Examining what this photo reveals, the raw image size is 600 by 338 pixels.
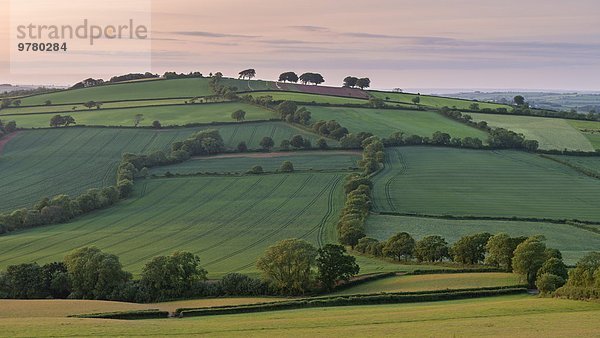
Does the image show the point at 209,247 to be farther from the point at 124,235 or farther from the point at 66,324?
the point at 66,324

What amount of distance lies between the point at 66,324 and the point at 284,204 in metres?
60.2

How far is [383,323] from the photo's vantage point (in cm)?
4269

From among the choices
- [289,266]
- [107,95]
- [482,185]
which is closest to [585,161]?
[482,185]

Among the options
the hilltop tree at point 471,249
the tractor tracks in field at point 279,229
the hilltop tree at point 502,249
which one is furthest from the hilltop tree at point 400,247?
the tractor tracks in field at point 279,229

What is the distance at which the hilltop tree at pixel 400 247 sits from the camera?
237 feet

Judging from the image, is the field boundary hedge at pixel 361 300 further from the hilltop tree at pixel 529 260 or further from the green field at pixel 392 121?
the green field at pixel 392 121

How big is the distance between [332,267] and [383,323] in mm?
19759

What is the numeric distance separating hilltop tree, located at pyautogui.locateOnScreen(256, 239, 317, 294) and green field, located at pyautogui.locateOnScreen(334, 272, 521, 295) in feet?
12.7

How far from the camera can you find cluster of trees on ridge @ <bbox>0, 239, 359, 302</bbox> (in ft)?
204

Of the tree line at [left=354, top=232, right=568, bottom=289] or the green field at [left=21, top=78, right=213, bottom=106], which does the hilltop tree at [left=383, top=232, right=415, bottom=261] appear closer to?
the tree line at [left=354, top=232, right=568, bottom=289]

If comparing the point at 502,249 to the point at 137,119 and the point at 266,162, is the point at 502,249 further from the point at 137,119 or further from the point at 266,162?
the point at 137,119

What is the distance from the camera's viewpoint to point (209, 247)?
79938 millimetres

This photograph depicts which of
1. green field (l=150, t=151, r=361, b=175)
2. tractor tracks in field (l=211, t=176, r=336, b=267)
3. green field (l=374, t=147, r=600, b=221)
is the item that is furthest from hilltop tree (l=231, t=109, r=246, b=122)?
tractor tracks in field (l=211, t=176, r=336, b=267)

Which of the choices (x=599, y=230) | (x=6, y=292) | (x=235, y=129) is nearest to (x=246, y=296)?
(x=6, y=292)
